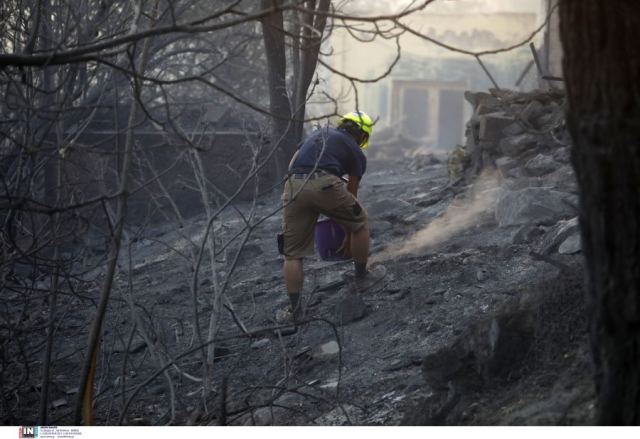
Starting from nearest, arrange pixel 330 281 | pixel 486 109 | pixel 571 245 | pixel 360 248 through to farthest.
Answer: pixel 571 245
pixel 360 248
pixel 330 281
pixel 486 109

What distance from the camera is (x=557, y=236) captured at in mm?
6402

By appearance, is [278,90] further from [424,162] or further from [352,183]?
[424,162]

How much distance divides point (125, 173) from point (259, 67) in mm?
14189

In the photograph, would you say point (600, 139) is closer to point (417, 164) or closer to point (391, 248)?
point (391, 248)

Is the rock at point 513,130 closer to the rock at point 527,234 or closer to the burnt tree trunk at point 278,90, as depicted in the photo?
the burnt tree trunk at point 278,90

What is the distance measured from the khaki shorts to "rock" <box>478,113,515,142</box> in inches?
141

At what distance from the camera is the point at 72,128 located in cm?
1092

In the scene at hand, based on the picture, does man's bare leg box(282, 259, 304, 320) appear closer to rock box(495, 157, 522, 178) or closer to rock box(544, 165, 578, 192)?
rock box(544, 165, 578, 192)

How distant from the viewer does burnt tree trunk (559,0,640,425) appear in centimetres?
269

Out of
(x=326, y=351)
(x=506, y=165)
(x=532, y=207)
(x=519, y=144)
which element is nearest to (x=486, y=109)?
(x=519, y=144)

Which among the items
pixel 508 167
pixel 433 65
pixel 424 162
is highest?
pixel 433 65

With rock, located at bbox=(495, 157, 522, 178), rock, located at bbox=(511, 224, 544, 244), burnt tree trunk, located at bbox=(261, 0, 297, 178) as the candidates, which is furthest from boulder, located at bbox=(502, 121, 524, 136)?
rock, located at bbox=(511, 224, 544, 244)

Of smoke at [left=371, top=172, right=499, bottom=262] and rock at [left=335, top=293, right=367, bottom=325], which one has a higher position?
smoke at [left=371, top=172, right=499, bottom=262]

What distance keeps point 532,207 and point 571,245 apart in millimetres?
1547
